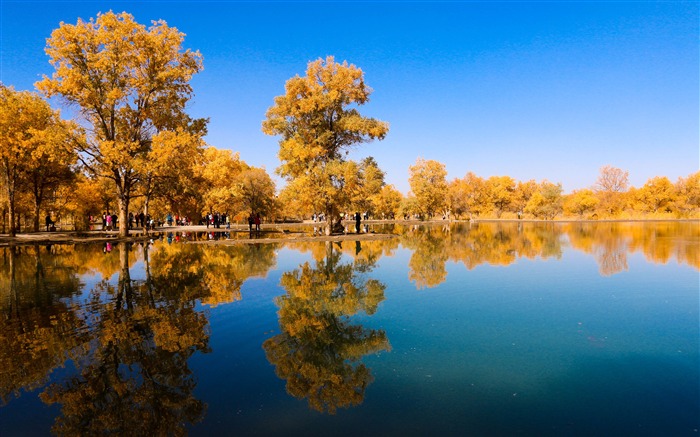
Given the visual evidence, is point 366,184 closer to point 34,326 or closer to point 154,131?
point 154,131

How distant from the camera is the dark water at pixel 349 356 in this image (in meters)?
5.54

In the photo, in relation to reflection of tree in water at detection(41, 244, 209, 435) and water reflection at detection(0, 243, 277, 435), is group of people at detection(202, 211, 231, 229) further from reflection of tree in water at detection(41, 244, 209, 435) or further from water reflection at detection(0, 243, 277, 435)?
reflection of tree in water at detection(41, 244, 209, 435)

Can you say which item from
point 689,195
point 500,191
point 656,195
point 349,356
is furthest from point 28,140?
point 689,195

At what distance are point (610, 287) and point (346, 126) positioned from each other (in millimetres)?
27511

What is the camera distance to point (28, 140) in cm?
3108

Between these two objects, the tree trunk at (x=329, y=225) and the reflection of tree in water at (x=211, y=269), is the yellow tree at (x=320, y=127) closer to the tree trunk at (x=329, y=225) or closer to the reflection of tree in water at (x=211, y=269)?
the tree trunk at (x=329, y=225)

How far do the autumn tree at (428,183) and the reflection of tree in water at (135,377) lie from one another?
268 feet

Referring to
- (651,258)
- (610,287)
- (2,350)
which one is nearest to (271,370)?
(2,350)

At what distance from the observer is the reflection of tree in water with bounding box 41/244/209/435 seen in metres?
5.52

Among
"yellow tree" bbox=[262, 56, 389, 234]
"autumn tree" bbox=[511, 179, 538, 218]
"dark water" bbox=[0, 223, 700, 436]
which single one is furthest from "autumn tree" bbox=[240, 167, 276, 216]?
"autumn tree" bbox=[511, 179, 538, 218]

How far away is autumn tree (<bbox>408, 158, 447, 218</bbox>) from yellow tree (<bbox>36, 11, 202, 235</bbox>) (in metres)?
61.0

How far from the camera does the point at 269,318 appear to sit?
1048cm

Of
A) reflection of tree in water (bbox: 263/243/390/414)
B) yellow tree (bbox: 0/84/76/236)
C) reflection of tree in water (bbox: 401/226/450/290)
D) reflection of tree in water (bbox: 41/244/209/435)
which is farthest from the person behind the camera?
yellow tree (bbox: 0/84/76/236)

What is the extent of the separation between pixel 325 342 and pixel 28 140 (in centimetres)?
3324
